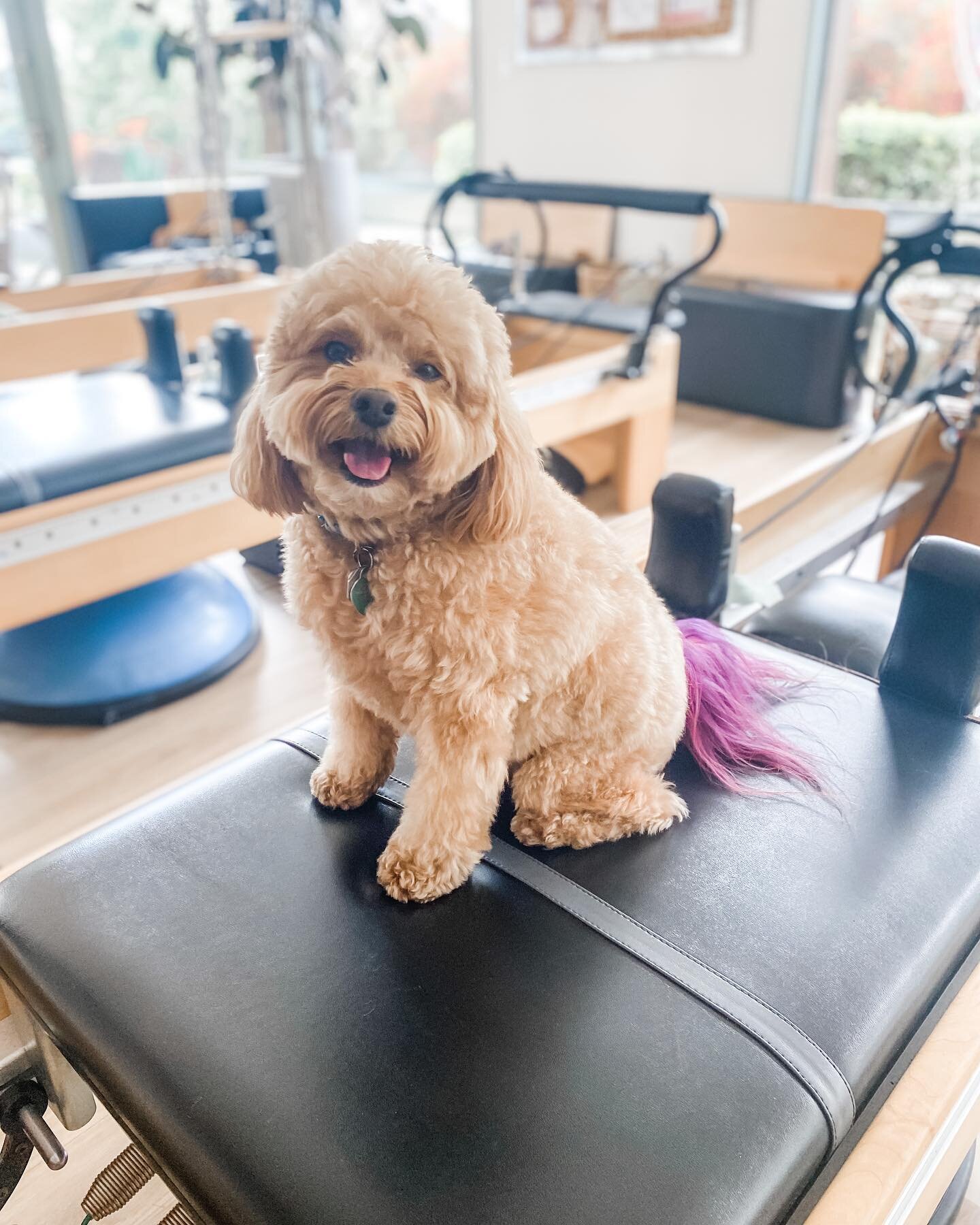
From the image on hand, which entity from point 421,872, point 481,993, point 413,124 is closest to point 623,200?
point 421,872

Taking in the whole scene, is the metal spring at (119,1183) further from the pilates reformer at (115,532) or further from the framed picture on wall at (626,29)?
the framed picture on wall at (626,29)

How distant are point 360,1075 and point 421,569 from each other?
404mm

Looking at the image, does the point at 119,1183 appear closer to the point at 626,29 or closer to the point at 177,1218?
the point at 177,1218

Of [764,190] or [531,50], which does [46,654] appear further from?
[531,50]

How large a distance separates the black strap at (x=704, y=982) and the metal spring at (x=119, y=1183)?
0.39 m

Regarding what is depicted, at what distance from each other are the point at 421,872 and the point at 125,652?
56.7 inches

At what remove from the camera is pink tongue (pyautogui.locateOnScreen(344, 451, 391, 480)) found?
2.56ft

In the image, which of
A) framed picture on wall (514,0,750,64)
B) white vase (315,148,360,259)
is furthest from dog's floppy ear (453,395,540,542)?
framed picture on wall (514,0,750,64)

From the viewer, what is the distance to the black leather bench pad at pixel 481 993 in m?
0.66

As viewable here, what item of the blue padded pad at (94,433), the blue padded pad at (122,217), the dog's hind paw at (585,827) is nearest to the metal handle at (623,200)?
the blue padded pad at (94,433)

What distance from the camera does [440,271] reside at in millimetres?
797

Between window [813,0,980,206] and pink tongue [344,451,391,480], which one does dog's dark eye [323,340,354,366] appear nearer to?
pink tongue [344,451,391,480]

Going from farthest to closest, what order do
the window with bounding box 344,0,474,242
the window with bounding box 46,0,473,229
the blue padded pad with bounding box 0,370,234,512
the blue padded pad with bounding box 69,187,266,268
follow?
the window with bounding box 344,0,474,242 → the window with bounding box 46,0,473,229 → the blue padded pad with bounding box 69,187,266,268 → the blue padded pad with bounding box 0,370,234,512

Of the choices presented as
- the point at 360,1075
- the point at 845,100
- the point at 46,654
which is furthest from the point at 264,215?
the point at 360,1075
